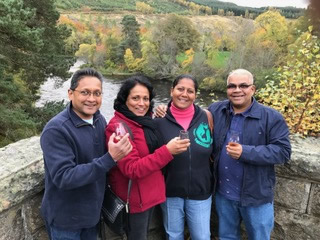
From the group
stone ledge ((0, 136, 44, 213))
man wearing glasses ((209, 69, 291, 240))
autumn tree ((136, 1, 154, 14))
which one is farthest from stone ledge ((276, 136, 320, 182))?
autumn tree ((136, 1, 154, 14))

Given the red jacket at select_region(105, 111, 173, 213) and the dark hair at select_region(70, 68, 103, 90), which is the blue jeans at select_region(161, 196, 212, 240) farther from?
the dark hair at select_region(70, 68, 103, 90)

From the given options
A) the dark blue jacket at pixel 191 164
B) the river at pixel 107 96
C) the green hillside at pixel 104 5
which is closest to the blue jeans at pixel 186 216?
the dark blue jacket at pixel 191 164

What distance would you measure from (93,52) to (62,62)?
182 feet

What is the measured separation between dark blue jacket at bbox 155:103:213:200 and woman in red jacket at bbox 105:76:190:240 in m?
0.16

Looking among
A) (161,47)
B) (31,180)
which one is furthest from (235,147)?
(161,47)

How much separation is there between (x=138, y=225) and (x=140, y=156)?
57 centimetres

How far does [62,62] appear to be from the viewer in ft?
55.3

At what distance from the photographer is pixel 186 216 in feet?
9.20

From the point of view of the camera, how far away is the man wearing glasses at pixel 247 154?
2436 mm

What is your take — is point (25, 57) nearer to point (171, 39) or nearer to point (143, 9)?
point (171, 39)

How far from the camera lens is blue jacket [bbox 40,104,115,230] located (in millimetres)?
1912

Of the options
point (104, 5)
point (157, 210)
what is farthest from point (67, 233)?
point (104, 5)

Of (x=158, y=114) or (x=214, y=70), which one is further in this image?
(x=214, y=70)

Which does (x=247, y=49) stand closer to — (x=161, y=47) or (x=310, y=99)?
(x=161, y=47)
